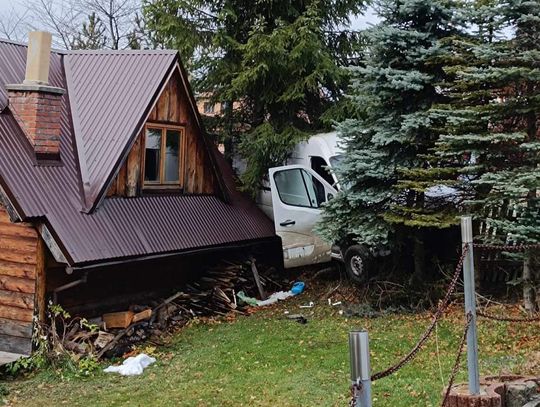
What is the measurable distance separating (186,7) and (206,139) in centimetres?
374

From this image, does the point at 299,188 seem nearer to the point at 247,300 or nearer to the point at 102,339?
the point at 247,300

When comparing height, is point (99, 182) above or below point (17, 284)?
above

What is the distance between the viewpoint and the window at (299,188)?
13.0 metres

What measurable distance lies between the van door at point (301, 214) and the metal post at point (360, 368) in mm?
9189

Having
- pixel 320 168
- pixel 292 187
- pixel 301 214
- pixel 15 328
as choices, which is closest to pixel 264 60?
pixel 320 168

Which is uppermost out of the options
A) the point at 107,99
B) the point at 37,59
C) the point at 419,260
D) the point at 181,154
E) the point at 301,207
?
the point at 37,59

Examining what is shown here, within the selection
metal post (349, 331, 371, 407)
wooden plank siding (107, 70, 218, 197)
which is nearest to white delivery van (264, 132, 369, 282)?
Answer: wooden plank siding (107, 70, 218, 197)

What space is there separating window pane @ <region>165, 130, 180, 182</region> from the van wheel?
369cm

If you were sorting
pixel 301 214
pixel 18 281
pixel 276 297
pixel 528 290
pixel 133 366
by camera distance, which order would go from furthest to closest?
pixel 301 214 < pixel 276 297 < pixel 18 281 < pixel 528 290 < pixel 133 366

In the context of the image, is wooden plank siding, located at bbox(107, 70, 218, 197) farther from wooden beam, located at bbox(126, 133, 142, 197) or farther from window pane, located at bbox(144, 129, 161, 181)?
window pane, located at bbox(144, 129, 161, 181)

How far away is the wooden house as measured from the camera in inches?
364

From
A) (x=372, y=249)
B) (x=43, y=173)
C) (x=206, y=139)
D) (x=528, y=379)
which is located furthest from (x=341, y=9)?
(x=528, y=379)

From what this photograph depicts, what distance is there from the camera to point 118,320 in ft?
32.9

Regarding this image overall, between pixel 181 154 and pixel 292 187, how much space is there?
2425mm
